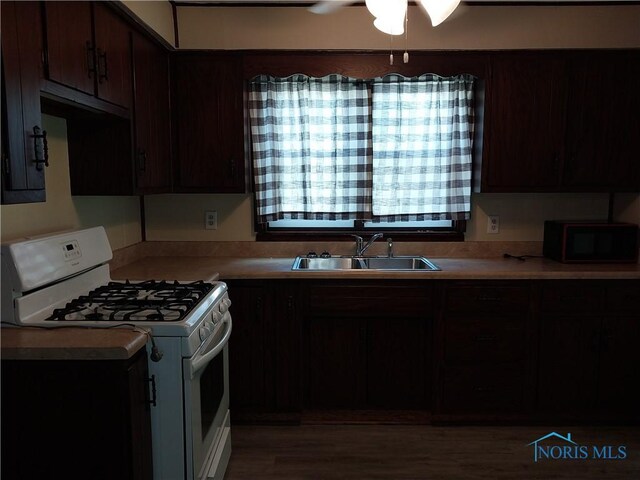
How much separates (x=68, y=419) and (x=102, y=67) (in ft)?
4.44

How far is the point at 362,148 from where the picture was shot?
3025 millimetres

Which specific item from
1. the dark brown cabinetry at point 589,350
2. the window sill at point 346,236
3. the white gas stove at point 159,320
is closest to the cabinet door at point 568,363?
the dark brown cabinetry at point 589,350

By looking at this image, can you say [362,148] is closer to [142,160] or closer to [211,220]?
[211,220]

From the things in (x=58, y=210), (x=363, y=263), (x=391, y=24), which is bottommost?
(x=363, y=263)

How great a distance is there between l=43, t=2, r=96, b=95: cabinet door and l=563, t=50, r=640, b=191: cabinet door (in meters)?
2.54

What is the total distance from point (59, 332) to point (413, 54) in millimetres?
2348

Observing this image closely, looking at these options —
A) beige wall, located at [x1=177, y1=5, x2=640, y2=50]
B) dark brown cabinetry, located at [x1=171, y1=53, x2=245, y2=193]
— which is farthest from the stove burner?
beige wall, located at [x1=177, y1=5, x2=640, y2=50]

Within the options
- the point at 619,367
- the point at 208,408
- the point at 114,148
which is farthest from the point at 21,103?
the point at 619,367

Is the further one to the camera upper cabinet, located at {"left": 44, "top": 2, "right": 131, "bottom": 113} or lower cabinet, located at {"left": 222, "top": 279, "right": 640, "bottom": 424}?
lower cabinet, located at {"left": 222, "top": 279, "right": 640, "bottom": 424}

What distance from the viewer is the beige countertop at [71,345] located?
4.64 ft

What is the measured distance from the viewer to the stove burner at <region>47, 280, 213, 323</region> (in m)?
1.67

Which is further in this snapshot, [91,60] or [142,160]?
[142,160]

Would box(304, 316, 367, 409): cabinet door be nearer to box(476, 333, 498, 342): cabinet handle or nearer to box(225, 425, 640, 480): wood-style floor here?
box(225, 425, 640, 480): wood-style floor

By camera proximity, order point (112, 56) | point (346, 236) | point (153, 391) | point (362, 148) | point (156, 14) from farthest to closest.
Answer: point (346, 236), point (362, 148), point (156, 14), point (112, 56), point (153, 391)
